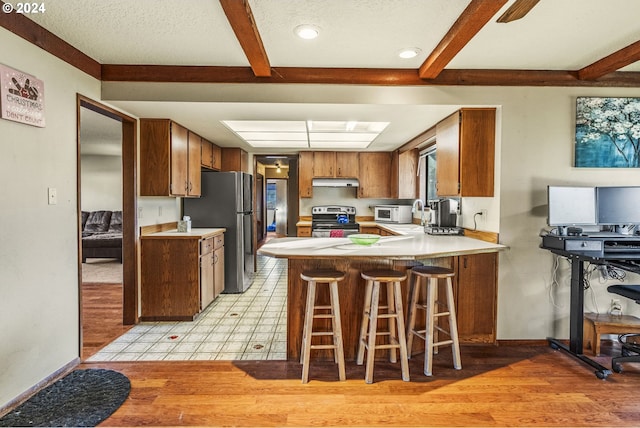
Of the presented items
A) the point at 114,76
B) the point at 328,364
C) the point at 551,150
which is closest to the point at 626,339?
the point at 551,150

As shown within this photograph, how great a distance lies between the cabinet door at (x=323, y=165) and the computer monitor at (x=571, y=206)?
10.6 ft

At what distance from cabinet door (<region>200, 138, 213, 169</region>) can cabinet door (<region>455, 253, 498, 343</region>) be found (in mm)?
3266

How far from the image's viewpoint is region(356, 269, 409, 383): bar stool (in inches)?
88.4

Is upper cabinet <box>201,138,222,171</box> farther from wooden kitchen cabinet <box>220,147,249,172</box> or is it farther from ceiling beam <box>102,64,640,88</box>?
ceiling beam <box>102,64,640,88</box>

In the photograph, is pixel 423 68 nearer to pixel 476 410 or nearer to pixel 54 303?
pixel 476 410

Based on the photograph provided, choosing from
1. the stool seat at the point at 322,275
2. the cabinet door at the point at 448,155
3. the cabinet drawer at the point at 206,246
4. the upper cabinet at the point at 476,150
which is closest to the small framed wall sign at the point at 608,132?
the upper cabinet at the point at 476,150

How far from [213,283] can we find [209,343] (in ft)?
3.71

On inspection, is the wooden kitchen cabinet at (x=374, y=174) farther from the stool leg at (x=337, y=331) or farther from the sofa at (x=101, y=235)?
the sofa at (x=101, y=235)

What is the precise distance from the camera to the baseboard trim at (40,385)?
6.35ft

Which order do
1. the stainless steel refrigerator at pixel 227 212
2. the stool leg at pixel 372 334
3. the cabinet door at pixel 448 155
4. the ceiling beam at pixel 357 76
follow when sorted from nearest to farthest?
1. the stool leg at pixel 372 334
2. the ceiling beam at pixel 357 76
3. the cabinet door at pixel 448 155
4. the stainless steel refrigerator at pixel 227 212

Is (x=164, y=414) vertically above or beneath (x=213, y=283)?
beneath

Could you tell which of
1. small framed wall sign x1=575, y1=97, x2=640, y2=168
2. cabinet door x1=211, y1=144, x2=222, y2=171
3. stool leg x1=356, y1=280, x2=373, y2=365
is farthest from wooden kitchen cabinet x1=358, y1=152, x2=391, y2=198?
stool leg x1=356, y1=280, x2=373, y2=365

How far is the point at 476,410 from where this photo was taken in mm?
1963

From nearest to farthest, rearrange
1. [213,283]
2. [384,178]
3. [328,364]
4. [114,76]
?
[328,364], [114,76], [213,283], [384,178]
